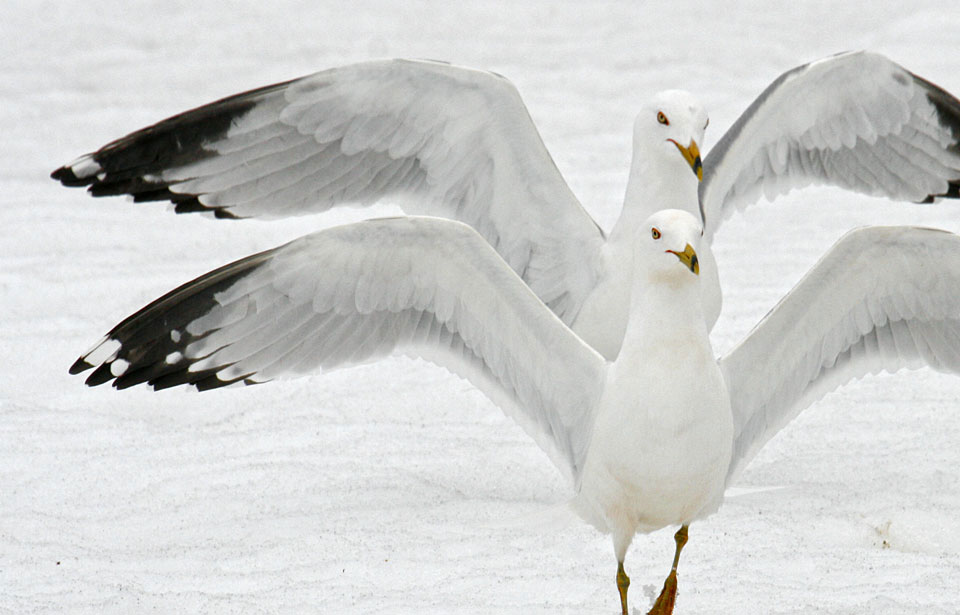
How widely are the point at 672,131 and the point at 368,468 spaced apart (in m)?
1.66

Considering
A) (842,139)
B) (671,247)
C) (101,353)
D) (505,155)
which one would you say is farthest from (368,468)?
(842,139)

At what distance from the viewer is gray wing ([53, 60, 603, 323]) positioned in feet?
14.9

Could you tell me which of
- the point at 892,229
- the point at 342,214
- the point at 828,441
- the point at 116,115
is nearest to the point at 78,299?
the point at 342,214

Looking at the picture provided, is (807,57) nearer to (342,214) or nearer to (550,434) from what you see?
(342,214)

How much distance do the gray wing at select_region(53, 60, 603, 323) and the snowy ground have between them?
830mm

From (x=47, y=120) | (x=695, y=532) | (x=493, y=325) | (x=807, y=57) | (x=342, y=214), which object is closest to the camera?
(x=493, y=325)

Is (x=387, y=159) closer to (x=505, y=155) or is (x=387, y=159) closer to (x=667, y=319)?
(x=505, y=155)

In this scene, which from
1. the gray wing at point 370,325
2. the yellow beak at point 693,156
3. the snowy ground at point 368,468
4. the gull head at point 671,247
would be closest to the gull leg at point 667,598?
the snowy ground at point 368,468

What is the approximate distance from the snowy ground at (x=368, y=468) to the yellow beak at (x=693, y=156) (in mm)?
1168

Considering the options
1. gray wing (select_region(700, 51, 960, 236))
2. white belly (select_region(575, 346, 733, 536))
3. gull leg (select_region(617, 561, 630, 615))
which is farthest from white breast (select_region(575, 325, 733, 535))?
gray wing (select_region(700, 51, 960, 236))

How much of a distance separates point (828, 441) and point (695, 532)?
3.37 feet

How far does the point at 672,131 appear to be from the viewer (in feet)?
14.4

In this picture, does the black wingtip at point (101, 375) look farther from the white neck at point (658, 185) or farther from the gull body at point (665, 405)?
the white neck at point (658, 185)

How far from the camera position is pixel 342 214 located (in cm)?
726
